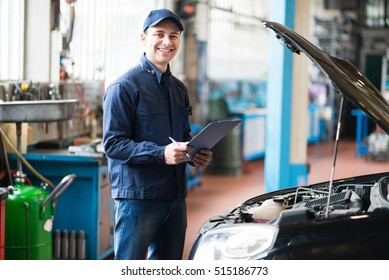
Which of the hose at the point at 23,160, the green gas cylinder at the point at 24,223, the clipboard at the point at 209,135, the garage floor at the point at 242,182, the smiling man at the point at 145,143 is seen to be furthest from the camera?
the garage floor at the point at 242,182

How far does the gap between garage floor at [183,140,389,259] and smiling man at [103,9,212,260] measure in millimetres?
2022

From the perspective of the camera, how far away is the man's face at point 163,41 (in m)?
2.96

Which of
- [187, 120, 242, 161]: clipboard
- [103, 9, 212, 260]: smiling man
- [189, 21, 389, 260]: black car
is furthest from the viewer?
[103, 9, 212, 260]: smiling man

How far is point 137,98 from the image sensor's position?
2.95 metres

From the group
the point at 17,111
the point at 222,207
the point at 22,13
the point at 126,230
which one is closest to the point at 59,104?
the point at 17,111

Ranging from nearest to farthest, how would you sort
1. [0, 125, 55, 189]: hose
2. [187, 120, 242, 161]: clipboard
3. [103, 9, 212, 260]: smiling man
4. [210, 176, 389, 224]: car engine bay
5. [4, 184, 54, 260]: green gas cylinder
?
[210, 176, 389, 224]: car engine bay
[187, 120, 242, 161]: clipboard
[103, 9, 212, 260]: smiling man
[4, 184, 54, 260]: green gas cylinder
[0, 125, 55, 189]: hose

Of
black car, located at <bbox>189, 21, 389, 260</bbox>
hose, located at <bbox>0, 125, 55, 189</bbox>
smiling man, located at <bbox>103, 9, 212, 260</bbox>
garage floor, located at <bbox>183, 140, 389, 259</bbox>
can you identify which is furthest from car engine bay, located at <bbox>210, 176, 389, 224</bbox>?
garage floor, located at <bbox>183, 140, 389, 259</bbox>

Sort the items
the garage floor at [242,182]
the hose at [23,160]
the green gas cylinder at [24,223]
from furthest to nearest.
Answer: the garage floor at [242,182] < the hose at [23,160] < the green gas cylinder at [24,223]

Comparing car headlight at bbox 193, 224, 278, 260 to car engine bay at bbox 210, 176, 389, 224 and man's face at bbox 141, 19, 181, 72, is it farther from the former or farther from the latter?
man's face at bbox 141, 19, 181, 72

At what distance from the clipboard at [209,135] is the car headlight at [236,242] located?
39 cm

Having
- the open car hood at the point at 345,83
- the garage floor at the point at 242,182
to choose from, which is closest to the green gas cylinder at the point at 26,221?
the garage floor at the point at 242,182

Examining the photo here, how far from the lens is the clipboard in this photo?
2.78 meters

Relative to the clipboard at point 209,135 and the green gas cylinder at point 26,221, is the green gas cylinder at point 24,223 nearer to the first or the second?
the green gas cylinder at point 26,221

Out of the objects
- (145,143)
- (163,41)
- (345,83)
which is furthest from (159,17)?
(345,83)
